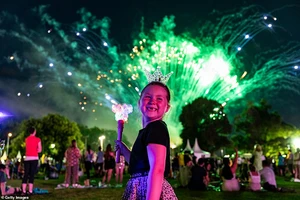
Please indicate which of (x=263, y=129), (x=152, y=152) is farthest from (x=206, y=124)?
(x=152, y=152)

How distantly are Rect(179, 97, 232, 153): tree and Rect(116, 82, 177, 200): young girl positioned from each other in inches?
2053

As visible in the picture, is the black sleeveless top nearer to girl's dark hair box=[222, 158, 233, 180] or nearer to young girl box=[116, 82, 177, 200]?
young girl box=[116, 82, 177, 200]

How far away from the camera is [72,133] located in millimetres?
60938

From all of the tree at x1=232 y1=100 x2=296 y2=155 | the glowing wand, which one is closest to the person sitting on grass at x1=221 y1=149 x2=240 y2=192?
the glowing wand

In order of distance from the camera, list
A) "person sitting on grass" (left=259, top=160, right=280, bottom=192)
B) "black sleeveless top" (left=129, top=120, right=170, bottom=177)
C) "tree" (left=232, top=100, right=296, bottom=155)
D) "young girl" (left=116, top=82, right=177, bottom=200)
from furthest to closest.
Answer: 1. "tree" (left=232, top=100, right=296, bottom=155)
2. "person sitting on grass" (left=259, top=160, right=280, bottom=192)
3. "black sleeveless top" (left=129, top=120, right=170, bottom=177)
4. "young girl" (left=116, top=82, right=177, bottom=200)

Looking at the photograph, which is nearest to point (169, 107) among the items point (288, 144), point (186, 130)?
point (288, 144)

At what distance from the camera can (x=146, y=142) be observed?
2635mm

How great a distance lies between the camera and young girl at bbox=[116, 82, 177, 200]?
249 cm

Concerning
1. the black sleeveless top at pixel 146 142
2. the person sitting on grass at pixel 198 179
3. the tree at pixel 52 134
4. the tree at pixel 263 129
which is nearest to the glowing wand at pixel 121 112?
the black sleeveless top at pixel 146 142

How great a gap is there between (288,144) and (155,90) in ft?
160

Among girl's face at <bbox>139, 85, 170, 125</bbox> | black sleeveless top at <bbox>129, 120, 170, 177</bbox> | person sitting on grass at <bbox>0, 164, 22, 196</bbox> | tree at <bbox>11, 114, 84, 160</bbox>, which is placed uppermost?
tree at <bbox>11, 114, 84, 160</bbox>

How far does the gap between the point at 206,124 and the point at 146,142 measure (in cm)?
5461

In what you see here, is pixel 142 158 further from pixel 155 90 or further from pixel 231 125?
pixel 231 125

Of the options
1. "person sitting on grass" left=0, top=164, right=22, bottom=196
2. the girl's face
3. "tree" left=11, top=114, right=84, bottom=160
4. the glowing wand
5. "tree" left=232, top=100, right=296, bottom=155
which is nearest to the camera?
the girl's face
